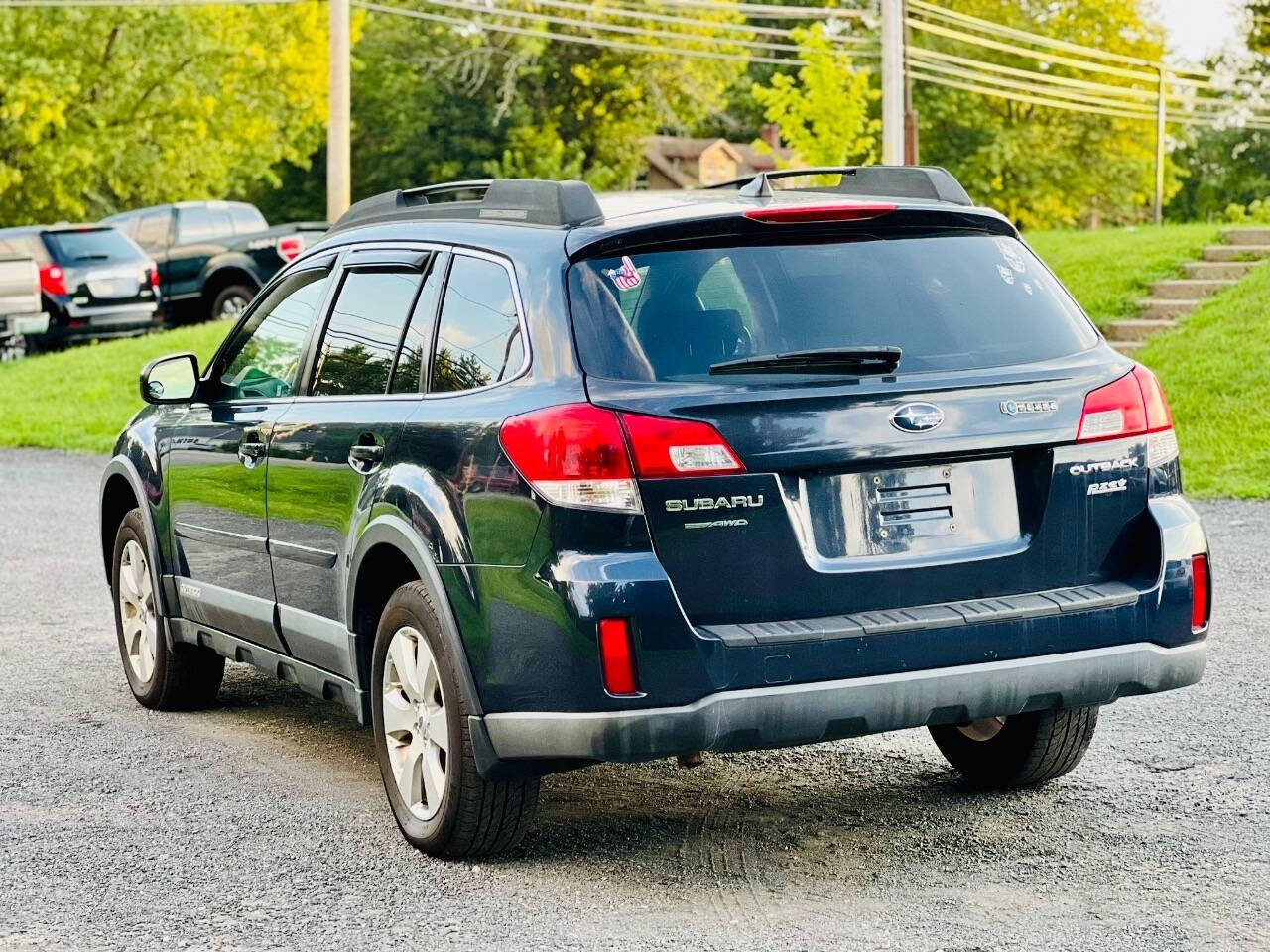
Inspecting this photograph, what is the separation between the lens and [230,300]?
88.2 ft

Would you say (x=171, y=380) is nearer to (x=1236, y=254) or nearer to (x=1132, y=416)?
(x=1132, y=416)

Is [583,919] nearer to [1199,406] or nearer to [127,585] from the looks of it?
[127,585]

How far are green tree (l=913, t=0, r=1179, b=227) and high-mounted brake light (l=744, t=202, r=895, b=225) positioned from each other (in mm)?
64465

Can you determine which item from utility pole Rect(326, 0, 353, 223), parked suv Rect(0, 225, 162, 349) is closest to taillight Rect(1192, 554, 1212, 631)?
utility pole Rect(326, 0, 353, 223)

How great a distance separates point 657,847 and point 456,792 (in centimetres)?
65

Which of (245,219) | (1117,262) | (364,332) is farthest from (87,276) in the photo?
(364,332)

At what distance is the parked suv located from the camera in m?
26.2

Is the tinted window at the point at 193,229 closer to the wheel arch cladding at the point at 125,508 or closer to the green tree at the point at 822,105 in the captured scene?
the green tree at the point at 822,105

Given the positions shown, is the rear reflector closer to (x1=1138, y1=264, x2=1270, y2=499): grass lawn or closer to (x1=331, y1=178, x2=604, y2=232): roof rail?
(x1=331, y1=178, x2=604, y2=232): roof rail

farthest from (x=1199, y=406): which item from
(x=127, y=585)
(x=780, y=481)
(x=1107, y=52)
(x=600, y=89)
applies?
(x=1107, y=52)

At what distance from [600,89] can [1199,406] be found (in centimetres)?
4806

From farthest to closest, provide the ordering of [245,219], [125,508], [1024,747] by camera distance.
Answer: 1. [245,219]
2. [125,508]
3. [1024,747]

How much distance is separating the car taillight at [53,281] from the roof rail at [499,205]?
830 inches

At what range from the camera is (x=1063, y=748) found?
5.79 m
